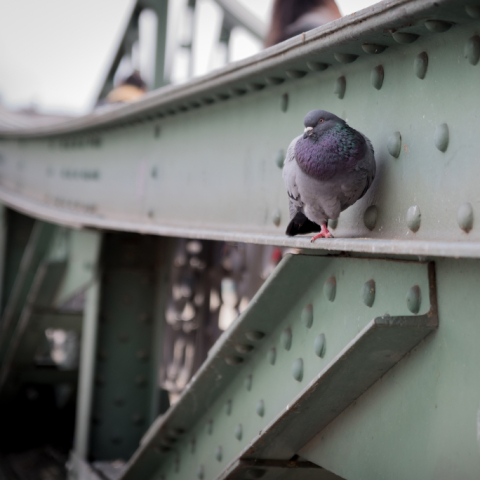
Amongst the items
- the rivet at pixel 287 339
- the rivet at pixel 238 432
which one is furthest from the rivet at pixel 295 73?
the rivet at pixel 238 432

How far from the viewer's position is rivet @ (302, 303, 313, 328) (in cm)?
203

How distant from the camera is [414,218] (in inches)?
63.3

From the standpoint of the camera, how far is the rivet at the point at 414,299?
61.5 inches

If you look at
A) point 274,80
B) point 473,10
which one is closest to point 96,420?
point 274,80

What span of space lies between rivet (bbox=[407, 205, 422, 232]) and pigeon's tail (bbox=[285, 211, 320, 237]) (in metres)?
0.44

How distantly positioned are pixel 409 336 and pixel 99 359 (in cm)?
333

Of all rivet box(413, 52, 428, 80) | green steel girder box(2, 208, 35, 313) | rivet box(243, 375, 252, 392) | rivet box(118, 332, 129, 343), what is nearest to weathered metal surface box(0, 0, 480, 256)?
rivet box(413, 52, 428, 80)

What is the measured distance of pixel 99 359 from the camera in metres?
4.43

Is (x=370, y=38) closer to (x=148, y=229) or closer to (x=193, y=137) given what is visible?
(x=193, y=137)

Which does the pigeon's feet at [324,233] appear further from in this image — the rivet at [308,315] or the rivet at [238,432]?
the rivet at [238,432]

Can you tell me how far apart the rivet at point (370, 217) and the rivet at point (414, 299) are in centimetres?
30

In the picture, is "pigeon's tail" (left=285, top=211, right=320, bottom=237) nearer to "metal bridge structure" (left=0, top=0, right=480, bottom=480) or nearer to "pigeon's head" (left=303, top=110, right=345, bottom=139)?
"metal bridge structure" (left=0, top=0, right=480, bottom=480)

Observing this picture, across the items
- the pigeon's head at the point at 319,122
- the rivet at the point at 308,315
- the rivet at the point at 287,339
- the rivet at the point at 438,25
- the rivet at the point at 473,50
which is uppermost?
the rivet at the point at 438,25

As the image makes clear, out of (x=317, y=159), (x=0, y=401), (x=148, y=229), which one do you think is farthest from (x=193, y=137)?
(x=0, y=401)
